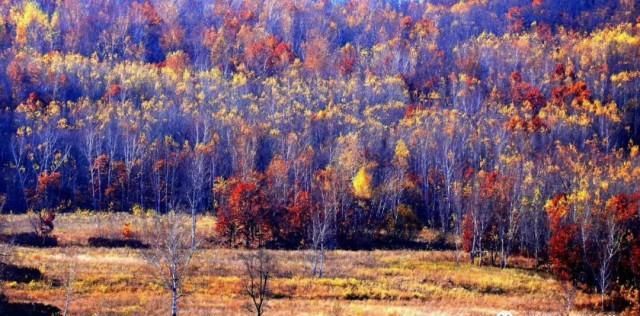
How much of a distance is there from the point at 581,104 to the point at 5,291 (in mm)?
94485

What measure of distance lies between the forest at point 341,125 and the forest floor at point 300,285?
3196 mm

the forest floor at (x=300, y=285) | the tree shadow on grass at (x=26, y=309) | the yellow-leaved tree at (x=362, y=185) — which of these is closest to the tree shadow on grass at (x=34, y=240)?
the forest floor at (x=300, y=285)

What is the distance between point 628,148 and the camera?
98.4m

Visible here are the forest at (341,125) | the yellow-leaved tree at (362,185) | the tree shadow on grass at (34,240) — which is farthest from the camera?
the yellow-leaved tree at (362,185)

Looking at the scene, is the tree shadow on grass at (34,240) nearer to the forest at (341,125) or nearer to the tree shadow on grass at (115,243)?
the forest at (341,125)

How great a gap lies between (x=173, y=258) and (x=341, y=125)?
65.7 m

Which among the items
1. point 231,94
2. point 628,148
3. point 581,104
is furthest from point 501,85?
point 231,94

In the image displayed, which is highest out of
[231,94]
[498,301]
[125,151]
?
[231,94]

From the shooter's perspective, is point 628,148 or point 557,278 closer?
point 557,278

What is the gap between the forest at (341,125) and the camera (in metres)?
65.5

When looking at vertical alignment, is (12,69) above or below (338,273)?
above

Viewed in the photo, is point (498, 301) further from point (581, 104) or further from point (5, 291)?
point (581, 104)

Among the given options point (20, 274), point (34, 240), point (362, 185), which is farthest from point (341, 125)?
point (20, 274)

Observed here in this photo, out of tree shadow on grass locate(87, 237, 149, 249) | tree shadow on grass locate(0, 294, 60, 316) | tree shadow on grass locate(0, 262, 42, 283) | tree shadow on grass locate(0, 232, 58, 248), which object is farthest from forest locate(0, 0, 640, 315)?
tree shadow on grass locate(0, 294, 60, 316)
